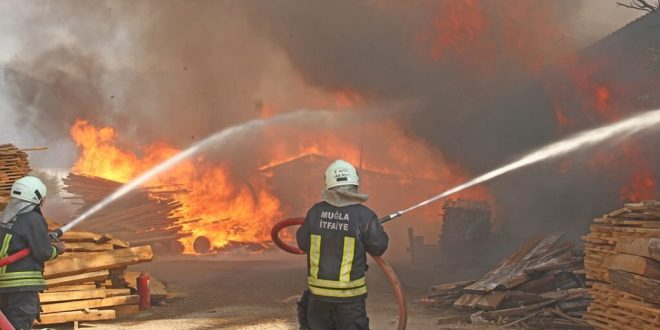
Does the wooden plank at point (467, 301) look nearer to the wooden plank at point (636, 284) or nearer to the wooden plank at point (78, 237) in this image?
the wooden plank at point (636, 284)

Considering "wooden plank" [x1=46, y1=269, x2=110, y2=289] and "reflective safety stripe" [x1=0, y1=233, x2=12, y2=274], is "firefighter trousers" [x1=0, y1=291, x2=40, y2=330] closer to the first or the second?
"reflective safety stripe" [x1=0, y1=233, x2=12, y2=274]

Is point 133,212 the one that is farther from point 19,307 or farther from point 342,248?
point 342,248

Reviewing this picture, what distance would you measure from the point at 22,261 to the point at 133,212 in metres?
15.0

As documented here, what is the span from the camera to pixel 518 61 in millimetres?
24172

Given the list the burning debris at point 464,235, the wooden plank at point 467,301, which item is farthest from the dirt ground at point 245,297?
the burning debris at point 464,235

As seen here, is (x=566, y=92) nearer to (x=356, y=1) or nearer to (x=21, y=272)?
(x=356, y=1)

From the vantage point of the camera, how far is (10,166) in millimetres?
11672

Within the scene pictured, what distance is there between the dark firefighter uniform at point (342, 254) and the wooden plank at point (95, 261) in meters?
6.23

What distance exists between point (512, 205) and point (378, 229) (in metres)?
17.7

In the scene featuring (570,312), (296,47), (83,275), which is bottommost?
(570,312)

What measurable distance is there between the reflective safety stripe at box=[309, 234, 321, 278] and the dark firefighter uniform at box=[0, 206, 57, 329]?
9.86 ft

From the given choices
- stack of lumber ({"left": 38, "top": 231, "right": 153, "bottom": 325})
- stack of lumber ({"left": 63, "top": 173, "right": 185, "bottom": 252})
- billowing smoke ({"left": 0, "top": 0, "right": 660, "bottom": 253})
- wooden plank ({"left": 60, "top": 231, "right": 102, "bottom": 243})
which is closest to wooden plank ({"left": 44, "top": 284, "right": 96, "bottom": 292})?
stack of lumber ({"left": 38, "top": 231, "right": 153, "bottom": 325})

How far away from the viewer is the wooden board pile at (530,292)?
9.87 m

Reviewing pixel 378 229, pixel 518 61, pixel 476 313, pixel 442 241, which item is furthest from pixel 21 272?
pixel 518 61
